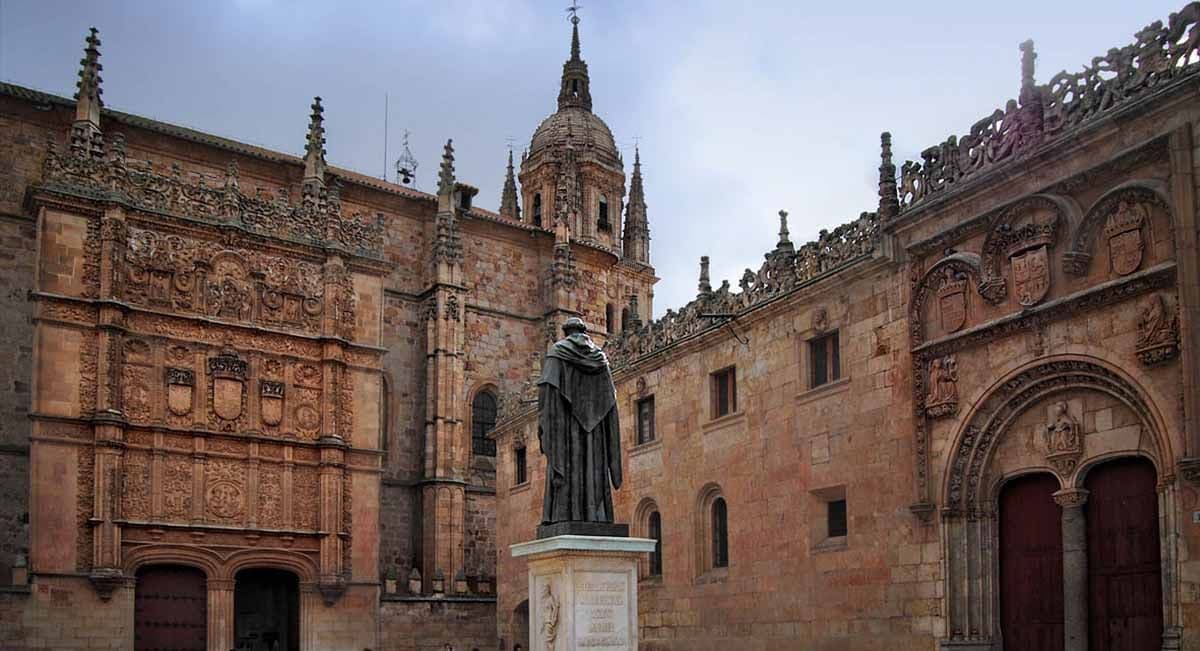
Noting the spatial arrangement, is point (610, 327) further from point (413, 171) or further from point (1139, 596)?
point (1139, 596)

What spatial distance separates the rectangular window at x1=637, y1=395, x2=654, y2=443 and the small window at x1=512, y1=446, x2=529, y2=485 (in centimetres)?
571

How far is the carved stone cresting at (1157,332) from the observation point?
14445mm

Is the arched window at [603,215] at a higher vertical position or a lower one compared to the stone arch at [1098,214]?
higher

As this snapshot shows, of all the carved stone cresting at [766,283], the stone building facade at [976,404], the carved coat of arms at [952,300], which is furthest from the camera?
the carved stone cresting at [766,283]

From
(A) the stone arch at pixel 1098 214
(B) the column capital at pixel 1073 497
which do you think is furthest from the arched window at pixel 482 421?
(A) the stone arch at pixel 1098 214

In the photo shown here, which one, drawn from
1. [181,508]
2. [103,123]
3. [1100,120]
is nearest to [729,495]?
[1100,120]

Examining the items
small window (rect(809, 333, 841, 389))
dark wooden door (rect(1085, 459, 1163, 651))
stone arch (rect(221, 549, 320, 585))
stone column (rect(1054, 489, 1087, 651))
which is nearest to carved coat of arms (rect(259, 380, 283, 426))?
stone arch (rect(221, 549, 320, 585))

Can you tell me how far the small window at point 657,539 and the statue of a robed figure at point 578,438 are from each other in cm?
1368

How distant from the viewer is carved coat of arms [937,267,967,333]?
59.2ft

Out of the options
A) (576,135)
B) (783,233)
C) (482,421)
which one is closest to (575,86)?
(576,135)

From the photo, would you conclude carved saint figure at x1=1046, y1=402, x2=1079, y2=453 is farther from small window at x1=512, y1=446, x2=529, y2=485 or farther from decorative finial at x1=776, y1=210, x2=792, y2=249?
small window at x1=512, y1=446, x2=529, y2=485

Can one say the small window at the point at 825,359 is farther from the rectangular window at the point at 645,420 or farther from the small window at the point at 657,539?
the small window at the point at 657,539

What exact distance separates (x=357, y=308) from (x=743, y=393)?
14.0 m

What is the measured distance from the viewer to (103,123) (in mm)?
35188
